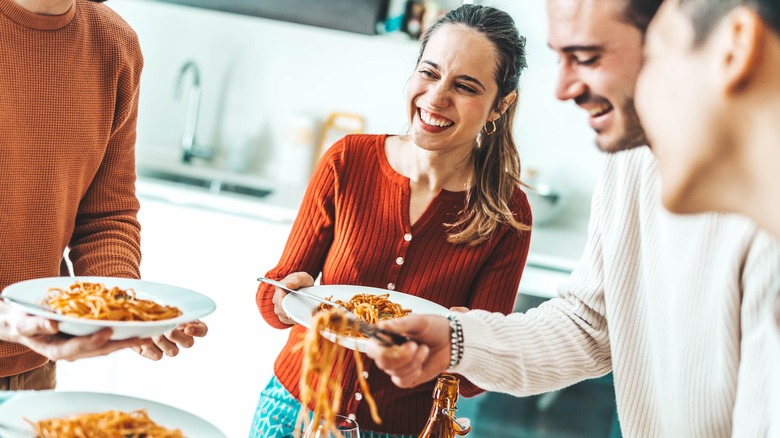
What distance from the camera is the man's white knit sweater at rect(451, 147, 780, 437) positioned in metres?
1.19

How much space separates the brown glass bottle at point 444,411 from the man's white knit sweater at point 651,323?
98 millimetres

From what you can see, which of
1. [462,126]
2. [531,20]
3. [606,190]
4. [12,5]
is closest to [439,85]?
[462,126]

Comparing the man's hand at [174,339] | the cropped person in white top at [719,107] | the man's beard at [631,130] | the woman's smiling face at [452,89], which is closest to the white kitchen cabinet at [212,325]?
the woman's smiling face at [452,89]

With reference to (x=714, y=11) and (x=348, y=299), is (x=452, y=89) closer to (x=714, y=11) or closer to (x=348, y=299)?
(x=348, y=299)

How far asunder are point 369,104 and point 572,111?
103 centimetres

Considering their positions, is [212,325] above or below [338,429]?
below

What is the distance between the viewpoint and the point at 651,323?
1394 millimetres

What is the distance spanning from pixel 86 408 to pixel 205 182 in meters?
2.93

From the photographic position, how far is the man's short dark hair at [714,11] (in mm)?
817

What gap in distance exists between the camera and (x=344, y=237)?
6.43 feet

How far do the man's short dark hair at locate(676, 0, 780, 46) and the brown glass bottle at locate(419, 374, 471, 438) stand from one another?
0.63 meters

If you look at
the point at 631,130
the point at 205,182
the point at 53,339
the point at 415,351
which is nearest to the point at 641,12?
the point at 631,130

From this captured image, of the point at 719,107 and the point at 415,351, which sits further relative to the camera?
the point at 415,351

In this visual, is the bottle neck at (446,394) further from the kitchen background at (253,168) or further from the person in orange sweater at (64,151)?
the kitchen background at (253,168)
